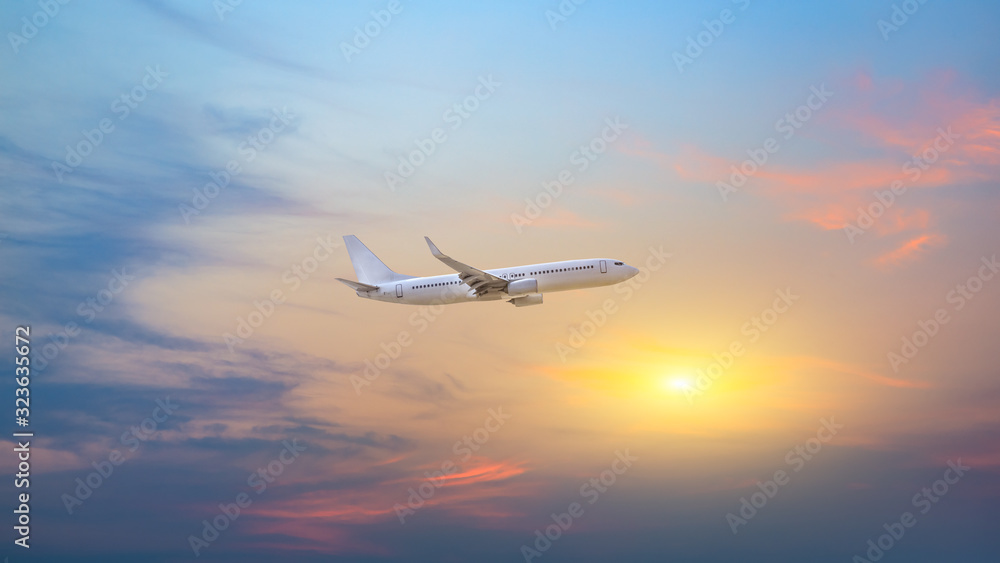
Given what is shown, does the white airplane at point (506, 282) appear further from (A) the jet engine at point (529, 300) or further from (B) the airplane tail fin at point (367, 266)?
(B) the airplane tail fin at point (367, 266)

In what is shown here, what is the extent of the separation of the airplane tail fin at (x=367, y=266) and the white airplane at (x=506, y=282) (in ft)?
16.4

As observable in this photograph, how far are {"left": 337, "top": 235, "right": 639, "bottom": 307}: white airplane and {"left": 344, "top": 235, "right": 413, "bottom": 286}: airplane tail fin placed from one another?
5.01 metres

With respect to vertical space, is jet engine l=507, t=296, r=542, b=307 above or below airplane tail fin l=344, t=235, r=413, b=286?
below

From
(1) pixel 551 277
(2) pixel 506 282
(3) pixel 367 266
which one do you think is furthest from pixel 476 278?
(3) pixel 367 266

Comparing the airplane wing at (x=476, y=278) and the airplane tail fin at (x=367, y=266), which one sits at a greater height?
the airplane tail fin at (x=367, y=266)

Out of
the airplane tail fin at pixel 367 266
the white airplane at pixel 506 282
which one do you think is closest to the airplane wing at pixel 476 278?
the white airplane at pixel 506 282

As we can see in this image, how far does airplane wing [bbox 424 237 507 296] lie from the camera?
101562 millimetres

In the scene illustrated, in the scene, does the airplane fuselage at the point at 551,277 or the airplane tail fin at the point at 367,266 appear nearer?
the airplane fuselage at the point at 551,277

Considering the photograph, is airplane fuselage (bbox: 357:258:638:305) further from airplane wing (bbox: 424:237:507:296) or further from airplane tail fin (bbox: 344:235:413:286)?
airplane tail fin (bbox: 344:235:413:286)

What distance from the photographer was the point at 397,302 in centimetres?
11125

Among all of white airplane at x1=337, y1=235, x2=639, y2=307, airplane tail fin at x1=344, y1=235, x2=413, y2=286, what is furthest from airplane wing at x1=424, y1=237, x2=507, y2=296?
airplane tail fin at x1=344, y1=235, x2=413, y2=286

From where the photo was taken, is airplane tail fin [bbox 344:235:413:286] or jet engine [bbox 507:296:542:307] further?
airplane tail fin [bbox 344:235:413:286]

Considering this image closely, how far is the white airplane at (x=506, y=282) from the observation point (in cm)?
10312

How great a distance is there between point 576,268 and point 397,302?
21600 mm
